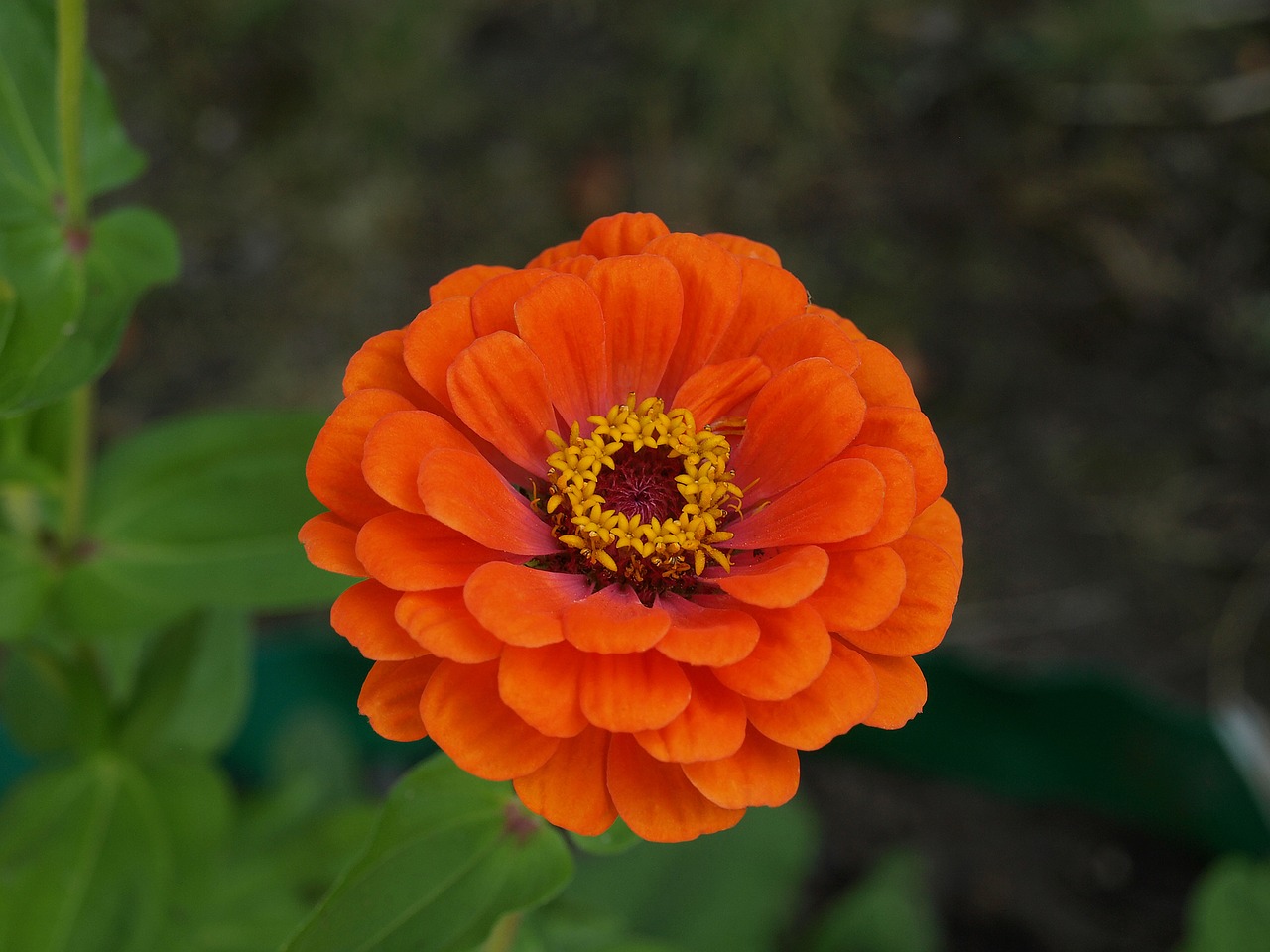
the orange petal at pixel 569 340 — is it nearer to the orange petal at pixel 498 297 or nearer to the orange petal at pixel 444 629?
the orange petal at pixel 498 297

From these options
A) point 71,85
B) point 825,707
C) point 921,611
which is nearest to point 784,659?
point 825,707

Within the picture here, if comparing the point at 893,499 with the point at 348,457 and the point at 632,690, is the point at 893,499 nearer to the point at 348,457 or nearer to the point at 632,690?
the point at 632,690

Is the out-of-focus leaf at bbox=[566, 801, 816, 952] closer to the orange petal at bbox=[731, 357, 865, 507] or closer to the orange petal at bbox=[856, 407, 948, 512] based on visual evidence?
the orange petal at bbox=[731, 357, 865, 507]

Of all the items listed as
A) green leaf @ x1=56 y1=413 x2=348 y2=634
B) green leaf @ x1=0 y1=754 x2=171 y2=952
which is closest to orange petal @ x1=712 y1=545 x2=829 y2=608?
green leaf @ x1=56 y1=413 x2=348 y2=634

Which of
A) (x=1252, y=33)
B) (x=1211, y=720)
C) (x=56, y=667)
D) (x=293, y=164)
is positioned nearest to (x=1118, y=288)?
(x=1252, y=33)

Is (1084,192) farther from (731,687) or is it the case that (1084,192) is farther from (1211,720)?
(731,687)

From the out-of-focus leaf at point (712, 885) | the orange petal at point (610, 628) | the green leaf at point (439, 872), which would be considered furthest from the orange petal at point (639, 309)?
the out-of-focus leaf at point (712, 885)
